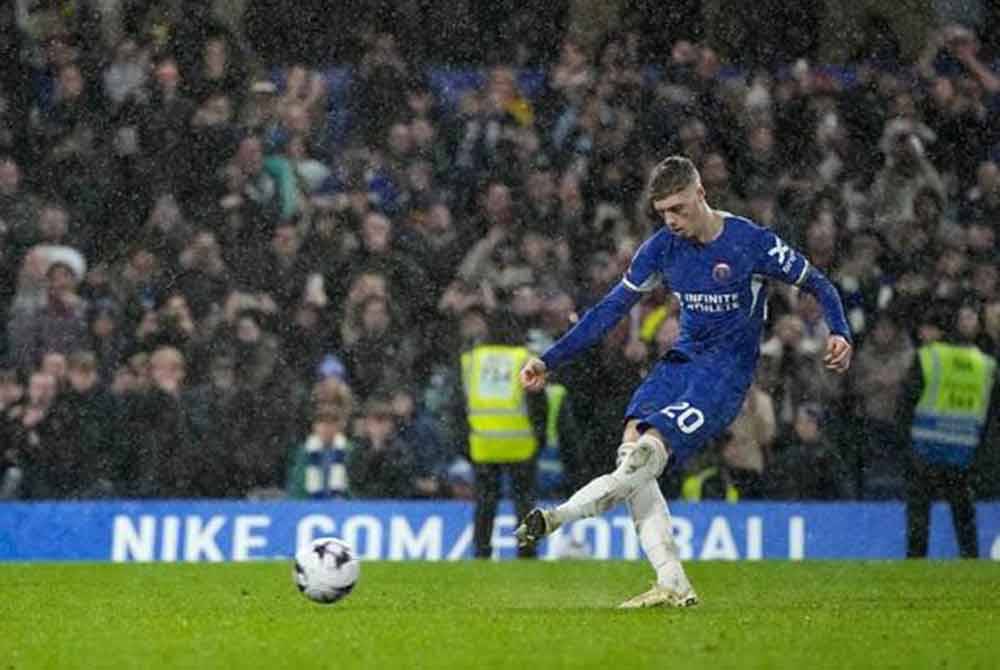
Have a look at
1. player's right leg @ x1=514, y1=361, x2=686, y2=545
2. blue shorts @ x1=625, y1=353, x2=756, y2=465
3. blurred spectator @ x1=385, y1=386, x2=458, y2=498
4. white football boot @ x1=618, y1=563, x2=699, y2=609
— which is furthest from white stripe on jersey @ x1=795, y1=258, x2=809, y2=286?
blurred spectator @ x1=385, y1=386, x2=458, y2=498

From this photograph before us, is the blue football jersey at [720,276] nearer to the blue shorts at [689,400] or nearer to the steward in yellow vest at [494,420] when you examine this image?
the blue shorts at [689,400]

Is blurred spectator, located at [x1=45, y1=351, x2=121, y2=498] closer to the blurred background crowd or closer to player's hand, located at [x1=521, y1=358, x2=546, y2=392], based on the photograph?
the blurred background crowd

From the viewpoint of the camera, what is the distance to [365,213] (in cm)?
1966

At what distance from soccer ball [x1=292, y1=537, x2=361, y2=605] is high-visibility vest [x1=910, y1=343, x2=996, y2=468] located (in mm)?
7134

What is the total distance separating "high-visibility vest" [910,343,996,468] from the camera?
1695 cm

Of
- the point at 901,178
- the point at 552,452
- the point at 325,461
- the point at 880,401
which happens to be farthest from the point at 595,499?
the point at 901,178

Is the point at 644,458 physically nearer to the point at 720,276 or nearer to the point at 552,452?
the point at 720,276

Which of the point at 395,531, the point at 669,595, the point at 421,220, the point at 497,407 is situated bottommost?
the point at 669,595

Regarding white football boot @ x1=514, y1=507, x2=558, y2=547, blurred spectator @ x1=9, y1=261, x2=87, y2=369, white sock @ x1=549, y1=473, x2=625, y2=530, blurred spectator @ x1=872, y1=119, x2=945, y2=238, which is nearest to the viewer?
white football boot @ x1=514, y1=507, x2=558, y2=547

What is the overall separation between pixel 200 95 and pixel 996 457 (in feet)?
24.2

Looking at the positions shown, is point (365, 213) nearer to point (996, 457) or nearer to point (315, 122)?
point (315, 122)

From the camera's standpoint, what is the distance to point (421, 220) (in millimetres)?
19922

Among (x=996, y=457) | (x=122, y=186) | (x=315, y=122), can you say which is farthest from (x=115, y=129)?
(x=996, y=457)

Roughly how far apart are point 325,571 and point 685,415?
70.7 inches
